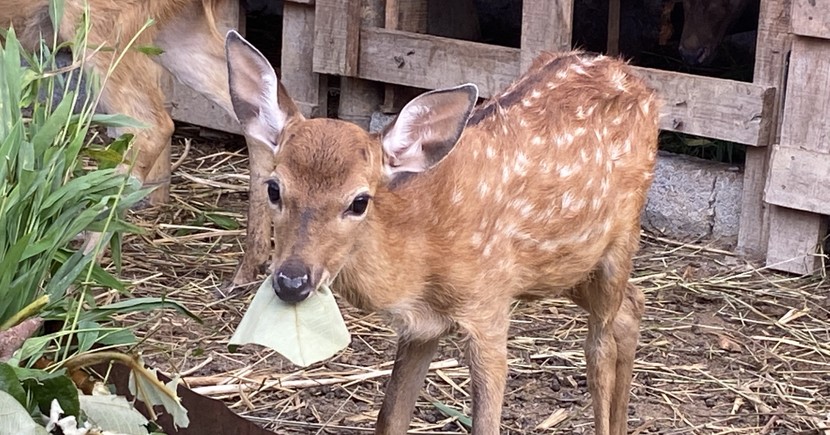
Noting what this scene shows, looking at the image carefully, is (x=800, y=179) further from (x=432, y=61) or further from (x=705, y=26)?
(x=705, y=26)

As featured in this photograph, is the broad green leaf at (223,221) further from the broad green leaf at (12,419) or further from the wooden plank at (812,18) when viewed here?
the broad green leaf at (12,419)

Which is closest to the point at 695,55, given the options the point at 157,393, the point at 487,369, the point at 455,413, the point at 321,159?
the point at 455,413

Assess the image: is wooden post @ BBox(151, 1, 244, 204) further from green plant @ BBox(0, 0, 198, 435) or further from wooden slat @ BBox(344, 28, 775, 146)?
green plant @ BBox(0, 0, 198, 435)

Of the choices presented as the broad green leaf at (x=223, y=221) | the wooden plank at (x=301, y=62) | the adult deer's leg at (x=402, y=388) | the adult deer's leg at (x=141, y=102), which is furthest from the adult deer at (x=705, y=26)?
the adult deer's leg at (x=402, y=388)

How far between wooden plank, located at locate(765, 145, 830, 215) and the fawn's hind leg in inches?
65.1

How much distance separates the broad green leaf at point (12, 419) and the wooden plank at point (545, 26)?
374 cm

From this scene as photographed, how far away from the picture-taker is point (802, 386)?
4680 millimetres

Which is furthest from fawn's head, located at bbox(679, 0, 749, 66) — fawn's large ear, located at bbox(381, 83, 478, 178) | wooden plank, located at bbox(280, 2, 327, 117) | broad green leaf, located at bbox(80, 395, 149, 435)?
broad green leaf, located at bbox(80, 395, 149, 435)

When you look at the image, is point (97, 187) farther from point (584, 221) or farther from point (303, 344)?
point (584, 221)

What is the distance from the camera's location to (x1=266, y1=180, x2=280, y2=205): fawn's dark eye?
310 centimetres

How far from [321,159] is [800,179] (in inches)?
115

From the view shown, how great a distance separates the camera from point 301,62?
6688 millimetres

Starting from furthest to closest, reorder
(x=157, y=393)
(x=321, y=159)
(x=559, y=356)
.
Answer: (x=559, y=356) → (x=321, y=159) → (x=157, y=393)

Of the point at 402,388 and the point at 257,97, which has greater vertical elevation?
the point at 257,97
